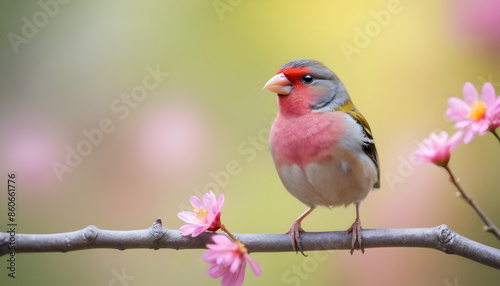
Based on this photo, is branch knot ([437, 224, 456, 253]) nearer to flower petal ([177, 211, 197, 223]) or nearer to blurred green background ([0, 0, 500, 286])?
flower petal ([177, 211, 197, 223])

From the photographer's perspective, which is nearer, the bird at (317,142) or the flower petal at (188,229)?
the flower petal at (188,229)

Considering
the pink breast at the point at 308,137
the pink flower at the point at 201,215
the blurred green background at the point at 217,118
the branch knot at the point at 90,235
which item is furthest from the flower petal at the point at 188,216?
the blurred green background at the point at 217,118

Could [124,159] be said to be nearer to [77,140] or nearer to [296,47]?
[77,140]

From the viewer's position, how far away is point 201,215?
2.09 ft

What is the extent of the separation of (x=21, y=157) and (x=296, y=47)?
0.74 metres

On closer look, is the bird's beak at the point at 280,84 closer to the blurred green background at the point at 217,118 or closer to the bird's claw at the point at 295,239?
the bird's claw at the point at 295,239

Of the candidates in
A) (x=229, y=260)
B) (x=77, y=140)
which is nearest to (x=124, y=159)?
(x=77, y=140)

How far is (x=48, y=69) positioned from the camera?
4.37 ft

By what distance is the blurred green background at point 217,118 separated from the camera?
118 cm

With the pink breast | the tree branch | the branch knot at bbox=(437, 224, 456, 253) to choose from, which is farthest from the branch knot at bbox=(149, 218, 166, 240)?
the branch knot at bbox=(437, 224, 456, 253)

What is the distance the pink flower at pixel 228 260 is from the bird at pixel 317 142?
0.20 meters

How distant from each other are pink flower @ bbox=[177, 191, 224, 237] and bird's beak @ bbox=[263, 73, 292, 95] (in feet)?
0.76

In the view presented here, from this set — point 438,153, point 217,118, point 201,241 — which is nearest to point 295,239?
point 201,241

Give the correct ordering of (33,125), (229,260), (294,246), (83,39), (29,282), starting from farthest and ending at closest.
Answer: (83,39) < (33,125) < (29,282) < (294,246) < (229,260)
